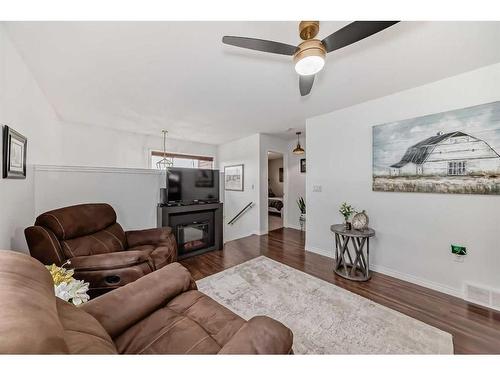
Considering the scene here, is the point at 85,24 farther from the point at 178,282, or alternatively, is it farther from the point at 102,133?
the point at 102,133

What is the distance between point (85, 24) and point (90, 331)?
77.4 inches

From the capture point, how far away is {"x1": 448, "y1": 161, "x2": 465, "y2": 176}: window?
2.03 m

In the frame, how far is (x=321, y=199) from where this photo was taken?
3.30 metres

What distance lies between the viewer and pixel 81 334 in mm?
710

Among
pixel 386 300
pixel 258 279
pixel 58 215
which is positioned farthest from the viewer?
pixel 258 279

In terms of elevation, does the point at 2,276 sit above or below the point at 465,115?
below

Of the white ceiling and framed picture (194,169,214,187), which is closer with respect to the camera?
the white ceiling

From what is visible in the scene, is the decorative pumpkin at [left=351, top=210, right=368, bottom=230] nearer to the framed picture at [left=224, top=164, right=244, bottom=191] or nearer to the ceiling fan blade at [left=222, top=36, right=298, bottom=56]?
the ceiling fan blade at [left=222, top=36, right=298, bottom=56]

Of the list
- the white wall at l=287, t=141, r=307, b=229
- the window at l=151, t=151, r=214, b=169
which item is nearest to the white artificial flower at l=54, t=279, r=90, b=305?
the window at l=151, t=151, r=214, b=169

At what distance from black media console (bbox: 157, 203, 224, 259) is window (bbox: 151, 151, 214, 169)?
2.38 metres

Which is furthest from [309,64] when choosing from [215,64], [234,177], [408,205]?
[234,177]

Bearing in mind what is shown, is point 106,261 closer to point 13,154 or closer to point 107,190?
point 13,154

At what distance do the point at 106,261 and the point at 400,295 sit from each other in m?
2.92
